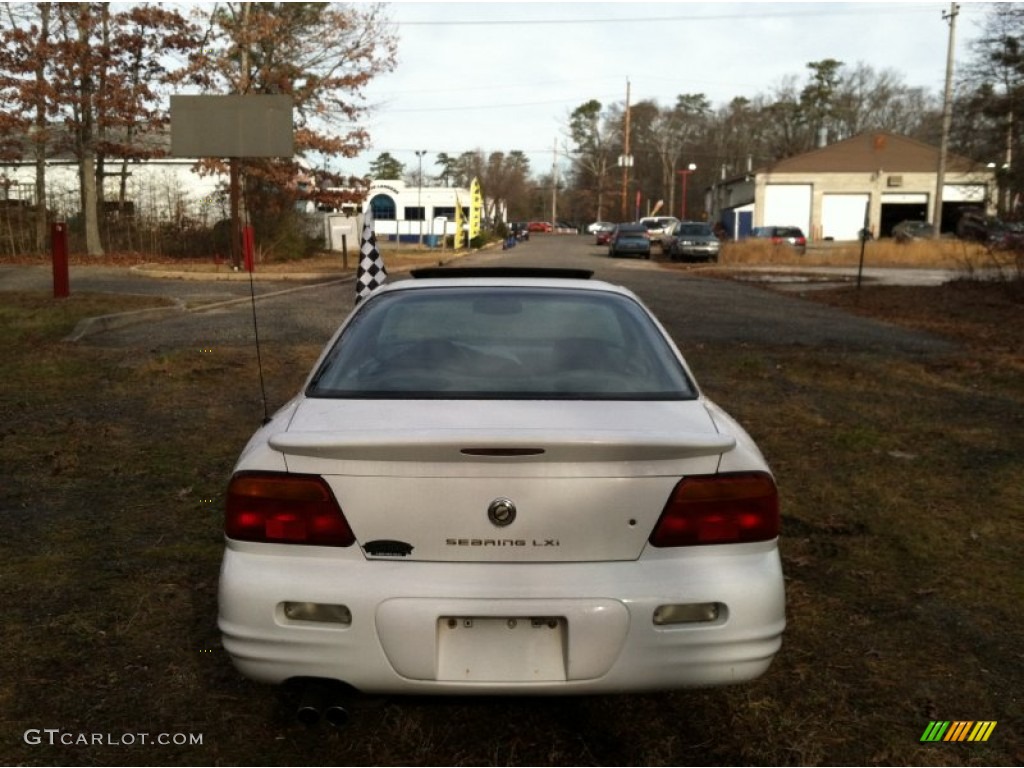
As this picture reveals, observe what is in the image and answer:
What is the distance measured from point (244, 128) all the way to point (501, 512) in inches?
122

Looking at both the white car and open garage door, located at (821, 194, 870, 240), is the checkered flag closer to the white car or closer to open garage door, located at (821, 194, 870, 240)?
the white car

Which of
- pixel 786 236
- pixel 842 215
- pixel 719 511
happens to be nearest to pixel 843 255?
pixel 786 236

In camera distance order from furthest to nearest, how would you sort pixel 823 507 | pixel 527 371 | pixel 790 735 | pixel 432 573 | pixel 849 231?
pixel 849 231 → pixel 823 507 → pixel 527 371 → pixel 790 735 → pixel 432 573

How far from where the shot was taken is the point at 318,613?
103 inches

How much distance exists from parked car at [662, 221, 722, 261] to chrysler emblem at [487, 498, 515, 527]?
3618cm

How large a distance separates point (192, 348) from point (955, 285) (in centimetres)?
1684

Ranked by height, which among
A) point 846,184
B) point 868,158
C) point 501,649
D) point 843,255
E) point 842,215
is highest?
point 868,158

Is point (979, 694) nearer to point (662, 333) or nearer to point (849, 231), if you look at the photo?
point (662, 333)

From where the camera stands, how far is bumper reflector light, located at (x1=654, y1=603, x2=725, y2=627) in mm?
2594

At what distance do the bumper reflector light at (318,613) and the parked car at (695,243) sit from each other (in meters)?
36.3

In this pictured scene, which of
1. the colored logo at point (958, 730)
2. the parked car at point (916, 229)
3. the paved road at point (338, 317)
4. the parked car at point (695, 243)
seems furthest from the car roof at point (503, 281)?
the parked car at point (916, 229)

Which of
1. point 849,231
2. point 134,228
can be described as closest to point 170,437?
point 134,228

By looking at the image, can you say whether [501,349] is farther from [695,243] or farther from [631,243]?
[631,243]

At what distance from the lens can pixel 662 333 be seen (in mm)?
3705
